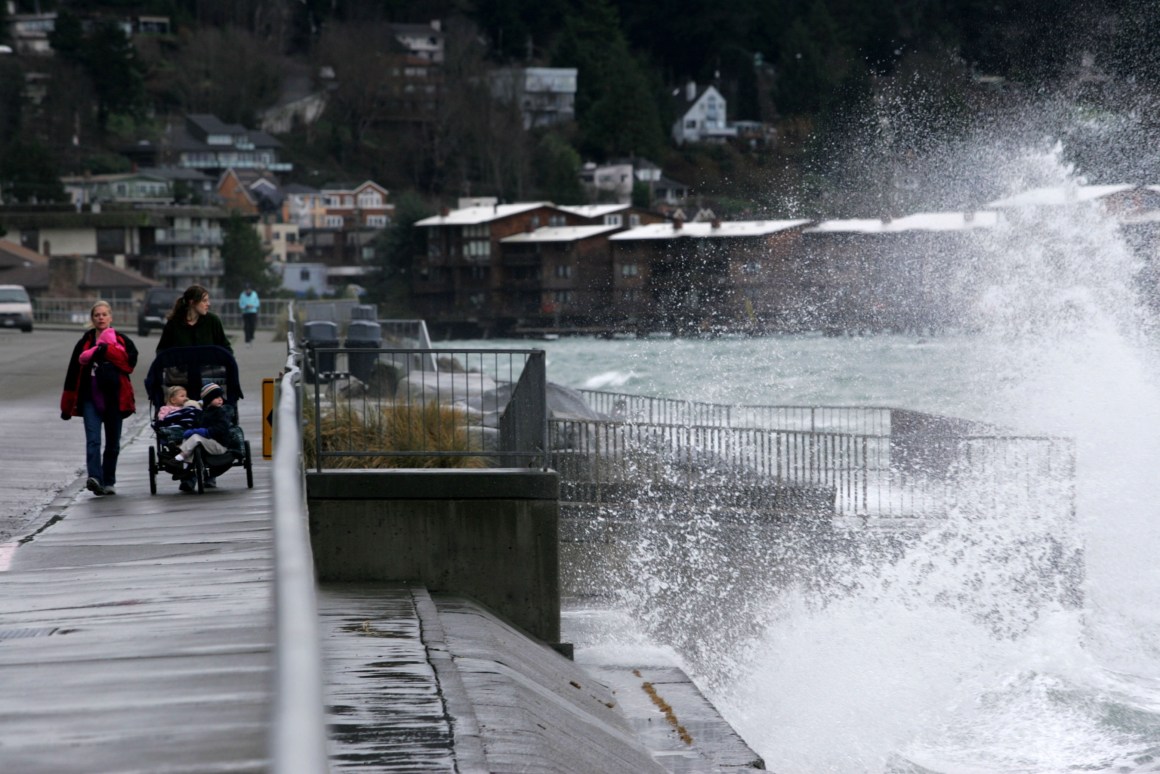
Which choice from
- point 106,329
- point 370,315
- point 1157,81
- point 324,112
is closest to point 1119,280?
point 370,315

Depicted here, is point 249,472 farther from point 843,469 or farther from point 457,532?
point 843,469

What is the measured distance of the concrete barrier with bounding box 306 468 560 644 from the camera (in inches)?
492

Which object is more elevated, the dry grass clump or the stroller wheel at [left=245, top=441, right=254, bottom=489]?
the dry grass clump

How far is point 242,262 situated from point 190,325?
102684 millimetres

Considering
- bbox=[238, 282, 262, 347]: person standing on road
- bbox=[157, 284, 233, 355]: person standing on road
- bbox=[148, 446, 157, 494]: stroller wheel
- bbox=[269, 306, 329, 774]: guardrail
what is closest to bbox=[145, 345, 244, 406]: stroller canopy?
bbox=[157, 284, 233, 355]: person standing on road

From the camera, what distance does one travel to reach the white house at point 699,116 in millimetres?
192250

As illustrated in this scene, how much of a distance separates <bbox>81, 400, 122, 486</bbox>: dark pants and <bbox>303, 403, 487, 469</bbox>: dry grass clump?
5.27ft

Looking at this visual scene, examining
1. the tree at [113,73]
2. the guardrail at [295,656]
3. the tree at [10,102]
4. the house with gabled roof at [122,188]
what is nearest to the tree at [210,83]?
the tree at [113,73]

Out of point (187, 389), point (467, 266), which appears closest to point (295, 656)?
point (187, 389)

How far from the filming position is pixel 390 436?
1390 centimetres

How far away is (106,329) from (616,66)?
175965mm

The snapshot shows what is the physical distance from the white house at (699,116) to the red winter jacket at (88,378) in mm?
179087

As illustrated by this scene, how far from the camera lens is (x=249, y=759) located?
20.4 feet

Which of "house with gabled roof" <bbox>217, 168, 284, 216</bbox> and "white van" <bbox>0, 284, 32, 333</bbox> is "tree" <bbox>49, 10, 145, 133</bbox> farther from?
"white van" <bbox>0, 284, 32, 333</bbox>
